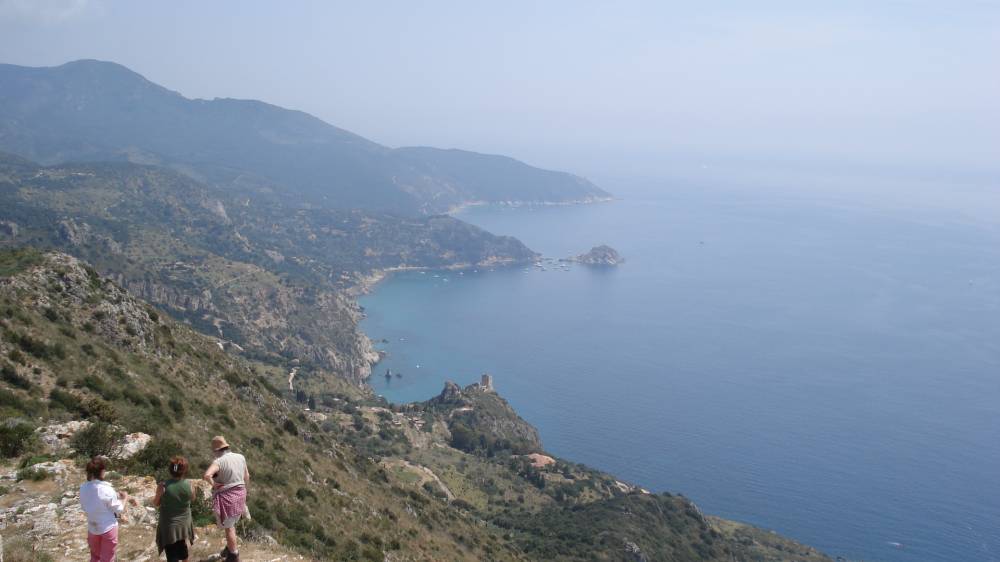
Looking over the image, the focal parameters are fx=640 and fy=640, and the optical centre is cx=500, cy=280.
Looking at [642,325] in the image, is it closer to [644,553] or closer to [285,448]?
[644,553]

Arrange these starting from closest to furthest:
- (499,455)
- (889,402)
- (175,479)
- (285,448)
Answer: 1. (175,479)
2. (285,448)
3. (499,455)
4. (889,402)

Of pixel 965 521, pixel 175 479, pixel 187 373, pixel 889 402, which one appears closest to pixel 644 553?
pixel 187 373

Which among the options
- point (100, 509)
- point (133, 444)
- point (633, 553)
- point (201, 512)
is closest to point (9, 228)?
point (633, 553)

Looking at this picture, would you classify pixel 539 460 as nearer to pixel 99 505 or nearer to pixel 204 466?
pixel 204 466

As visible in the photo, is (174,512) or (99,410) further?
(99,410)

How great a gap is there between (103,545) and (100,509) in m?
0.66

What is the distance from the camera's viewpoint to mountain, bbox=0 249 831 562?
13344 mm

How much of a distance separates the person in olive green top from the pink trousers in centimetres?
65

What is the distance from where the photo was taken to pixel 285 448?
28.0 metres

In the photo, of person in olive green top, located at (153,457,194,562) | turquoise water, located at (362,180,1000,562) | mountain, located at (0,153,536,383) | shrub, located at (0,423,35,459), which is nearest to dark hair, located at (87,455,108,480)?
person in olive green top, located at (153,457,194,562)

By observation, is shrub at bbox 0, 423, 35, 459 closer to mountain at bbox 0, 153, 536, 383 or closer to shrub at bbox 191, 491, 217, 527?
shrub at bbox 191, 491, 217, 527

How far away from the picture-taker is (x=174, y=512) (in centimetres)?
946

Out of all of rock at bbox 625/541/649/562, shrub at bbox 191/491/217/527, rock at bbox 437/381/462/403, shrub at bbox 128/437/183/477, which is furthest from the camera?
rock at bbox 437/381/462/403

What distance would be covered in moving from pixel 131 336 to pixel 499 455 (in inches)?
2064
